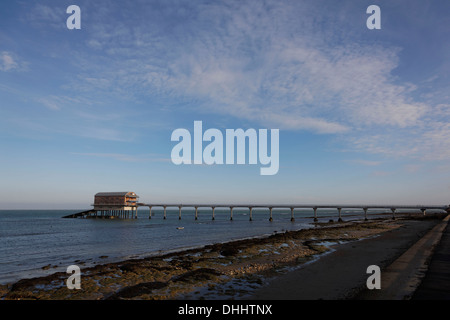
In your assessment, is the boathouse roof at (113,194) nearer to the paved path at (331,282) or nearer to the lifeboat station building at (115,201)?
the lifeboat station building at (115,201)

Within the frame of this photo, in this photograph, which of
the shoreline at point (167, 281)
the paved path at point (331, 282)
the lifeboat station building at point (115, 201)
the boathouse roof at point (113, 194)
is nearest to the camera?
the paved path at point (331, 282)

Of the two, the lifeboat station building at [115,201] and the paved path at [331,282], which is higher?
the paved path at [331,282]

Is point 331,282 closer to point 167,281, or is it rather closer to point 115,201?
point 167,281

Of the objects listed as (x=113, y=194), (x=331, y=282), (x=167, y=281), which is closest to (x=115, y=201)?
(x=113, y=194)

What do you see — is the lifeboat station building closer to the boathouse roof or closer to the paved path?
the boathouse roof

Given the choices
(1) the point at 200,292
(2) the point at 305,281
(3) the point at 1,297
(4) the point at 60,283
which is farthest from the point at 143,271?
(2) the point at 305,281

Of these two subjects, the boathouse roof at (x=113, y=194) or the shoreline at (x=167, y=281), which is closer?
the shoreline at (x=167, y=281)

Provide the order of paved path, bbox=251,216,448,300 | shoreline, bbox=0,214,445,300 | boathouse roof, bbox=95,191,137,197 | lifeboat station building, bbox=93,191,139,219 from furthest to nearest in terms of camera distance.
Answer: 1. boathouse roof, bbox=95,191,137,197
2. lifeboat station building, bbox=93,191,139,219
3. shoreline, bbox=0,214,445,300
4. paved path, bbox=251,216,448,300

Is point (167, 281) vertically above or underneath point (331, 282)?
underneath

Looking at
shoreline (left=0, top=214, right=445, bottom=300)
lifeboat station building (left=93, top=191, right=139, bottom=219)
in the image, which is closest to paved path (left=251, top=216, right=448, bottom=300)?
shoreline (left=0, top=214, right=445, bottom=300)

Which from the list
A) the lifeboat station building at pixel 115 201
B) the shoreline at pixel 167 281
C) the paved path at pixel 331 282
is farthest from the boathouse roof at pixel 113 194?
the paved path at pixel 331 282

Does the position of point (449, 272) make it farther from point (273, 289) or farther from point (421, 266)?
point (273, 289)

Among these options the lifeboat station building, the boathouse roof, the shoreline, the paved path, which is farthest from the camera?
the boathouse roof
